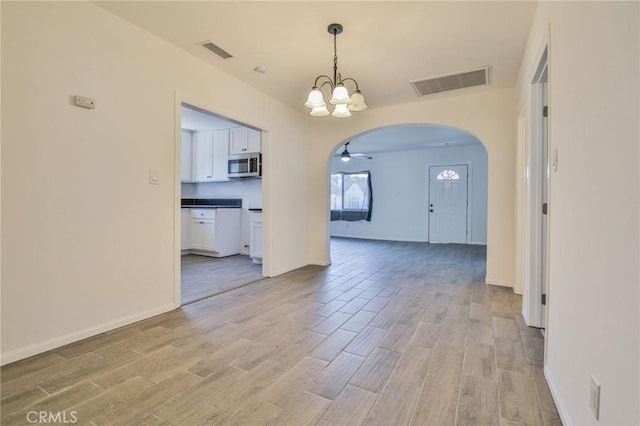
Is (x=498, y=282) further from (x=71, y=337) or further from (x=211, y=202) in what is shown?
(x=211, y=202)

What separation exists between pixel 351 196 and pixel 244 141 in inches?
174

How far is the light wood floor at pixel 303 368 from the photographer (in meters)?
1.53

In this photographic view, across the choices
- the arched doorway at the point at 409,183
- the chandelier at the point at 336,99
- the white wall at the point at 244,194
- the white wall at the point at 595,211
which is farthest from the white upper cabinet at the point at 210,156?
the white wall at the point at 595,211

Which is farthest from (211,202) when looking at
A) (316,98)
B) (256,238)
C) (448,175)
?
(448,175)

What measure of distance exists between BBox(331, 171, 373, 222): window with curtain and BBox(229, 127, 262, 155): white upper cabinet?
4251mm

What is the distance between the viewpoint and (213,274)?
14.6 feet

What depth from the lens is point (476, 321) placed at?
273cm

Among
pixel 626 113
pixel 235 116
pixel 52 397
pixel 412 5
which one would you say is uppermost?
pixel 412 5

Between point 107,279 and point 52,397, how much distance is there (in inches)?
38.8

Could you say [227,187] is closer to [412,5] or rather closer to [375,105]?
[375,105]

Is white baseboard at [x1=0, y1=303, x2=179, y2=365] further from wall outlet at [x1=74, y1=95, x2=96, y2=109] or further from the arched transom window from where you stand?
the arched transom window

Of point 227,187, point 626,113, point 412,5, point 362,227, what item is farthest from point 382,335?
point 362,227

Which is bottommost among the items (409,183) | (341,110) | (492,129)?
(409,183)

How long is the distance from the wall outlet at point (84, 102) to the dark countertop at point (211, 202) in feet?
12.4
